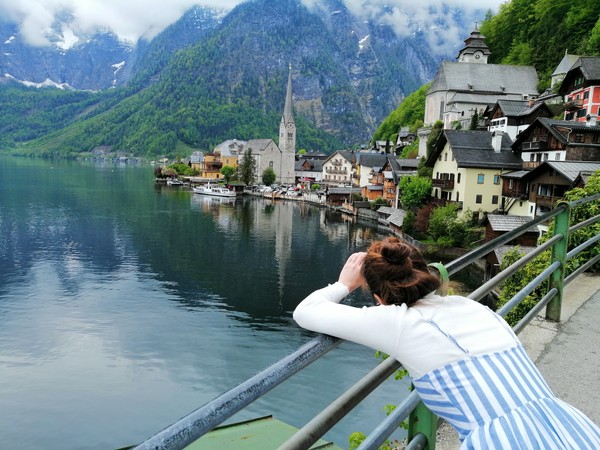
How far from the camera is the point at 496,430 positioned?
1.36 meters

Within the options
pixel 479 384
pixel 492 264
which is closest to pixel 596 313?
pixel 479 384

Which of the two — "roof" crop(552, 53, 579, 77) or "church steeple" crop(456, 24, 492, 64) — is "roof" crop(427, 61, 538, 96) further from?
"roof" crop(552, 53, 579, 77)

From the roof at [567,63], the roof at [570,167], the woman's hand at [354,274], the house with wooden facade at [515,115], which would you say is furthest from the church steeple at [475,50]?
the woman's hand at [354,274]

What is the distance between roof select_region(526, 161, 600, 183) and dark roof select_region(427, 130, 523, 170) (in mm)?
6566

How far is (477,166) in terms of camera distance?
105ft

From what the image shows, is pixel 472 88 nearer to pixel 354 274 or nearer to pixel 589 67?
pixel 589 67

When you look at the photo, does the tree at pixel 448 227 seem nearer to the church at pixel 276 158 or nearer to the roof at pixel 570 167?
the roof at pixel 570 167

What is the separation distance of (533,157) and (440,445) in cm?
3070

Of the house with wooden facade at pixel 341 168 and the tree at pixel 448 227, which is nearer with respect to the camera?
the tree at pixel 448 227

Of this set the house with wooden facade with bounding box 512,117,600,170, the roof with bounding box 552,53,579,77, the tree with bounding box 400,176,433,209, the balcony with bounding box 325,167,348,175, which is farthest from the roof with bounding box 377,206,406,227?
the balcony with bounding box 325,167,348,175

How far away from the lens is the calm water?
535 inches

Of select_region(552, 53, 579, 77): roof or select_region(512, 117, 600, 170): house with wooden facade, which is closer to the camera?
select_region(512, 117, 600, 170): house with wooden facade

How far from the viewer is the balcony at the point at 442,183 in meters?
34.3

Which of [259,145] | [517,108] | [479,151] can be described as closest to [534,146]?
[479,151]
